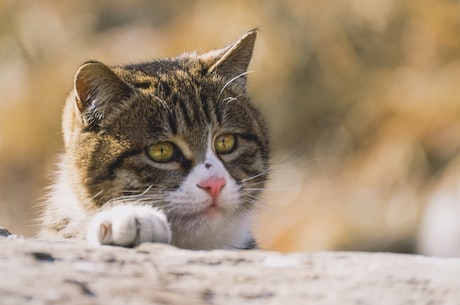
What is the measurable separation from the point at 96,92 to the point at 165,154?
16.3 inches

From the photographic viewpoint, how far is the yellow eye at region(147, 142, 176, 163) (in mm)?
4238

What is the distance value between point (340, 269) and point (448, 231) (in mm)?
4877

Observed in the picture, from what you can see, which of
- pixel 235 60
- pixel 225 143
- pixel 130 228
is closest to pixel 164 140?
pixel 225 143

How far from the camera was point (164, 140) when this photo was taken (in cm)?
428

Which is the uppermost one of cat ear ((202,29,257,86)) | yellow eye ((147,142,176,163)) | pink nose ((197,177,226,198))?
cat ear ((202,29,257,86))

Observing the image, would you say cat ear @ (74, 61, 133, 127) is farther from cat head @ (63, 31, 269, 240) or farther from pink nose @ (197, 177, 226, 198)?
pink nose @ (197, 177, 226, 198)

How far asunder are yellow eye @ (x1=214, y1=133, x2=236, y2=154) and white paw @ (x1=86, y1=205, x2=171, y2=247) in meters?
0.77

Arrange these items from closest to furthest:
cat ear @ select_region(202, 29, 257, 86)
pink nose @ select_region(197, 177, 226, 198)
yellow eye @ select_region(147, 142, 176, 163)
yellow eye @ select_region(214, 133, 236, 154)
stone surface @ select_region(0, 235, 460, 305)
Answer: stone surface @ select_region(0, 235, 460, 305), pink nose @ select_region(197, 177, 226, 198), yellow eye @ select_region(147, 142, 176, 163), yellow eye @ select_region(214, 133, 236, 154), cat ear @ select_region(202, 29, 257, 86)

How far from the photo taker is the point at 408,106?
9.71 m

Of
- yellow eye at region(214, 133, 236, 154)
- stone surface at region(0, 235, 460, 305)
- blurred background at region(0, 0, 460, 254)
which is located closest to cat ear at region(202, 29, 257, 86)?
yellow eye at region(214, 133, 236, 154)

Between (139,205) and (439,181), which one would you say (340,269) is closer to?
(139,205)

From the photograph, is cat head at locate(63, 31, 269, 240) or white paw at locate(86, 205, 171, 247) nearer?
white paw at locate(86, 205, 171, 247)

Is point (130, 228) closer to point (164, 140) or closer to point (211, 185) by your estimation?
point (211, 185)

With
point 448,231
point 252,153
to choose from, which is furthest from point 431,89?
point 252,153
